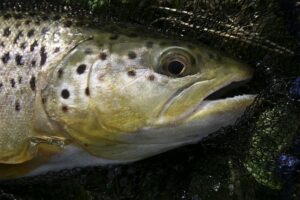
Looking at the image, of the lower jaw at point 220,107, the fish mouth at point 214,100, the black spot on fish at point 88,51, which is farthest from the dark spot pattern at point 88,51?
the lower jaw at point 220,107

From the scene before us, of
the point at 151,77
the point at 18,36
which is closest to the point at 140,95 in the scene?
the point at 151,77

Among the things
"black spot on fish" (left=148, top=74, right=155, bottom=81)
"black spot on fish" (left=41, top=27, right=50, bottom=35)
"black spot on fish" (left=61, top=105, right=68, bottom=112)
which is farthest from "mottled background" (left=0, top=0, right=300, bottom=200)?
"black spot on fish" (left=61, top=105, right=68, bottom=112)

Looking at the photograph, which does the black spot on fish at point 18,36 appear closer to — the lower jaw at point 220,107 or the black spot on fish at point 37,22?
the black spot on fish at point 37,22

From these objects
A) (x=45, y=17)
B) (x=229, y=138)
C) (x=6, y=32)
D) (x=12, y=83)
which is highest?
(x=45, y=17)

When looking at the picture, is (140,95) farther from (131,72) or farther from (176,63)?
(176,63)

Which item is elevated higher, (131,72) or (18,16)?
(18,16)

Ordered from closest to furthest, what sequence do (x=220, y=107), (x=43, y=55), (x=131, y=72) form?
(x=220, y=107) → (x=131, y=72) → (x=43, y=55)

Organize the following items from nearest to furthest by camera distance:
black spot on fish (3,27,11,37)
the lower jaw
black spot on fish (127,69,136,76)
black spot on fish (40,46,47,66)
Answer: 1. the lower jaw
2. black spot on fish (127,69,136,76)
3. black spot on fish (40,46,47,66)
4. black spot on fish (3,27,11,37)

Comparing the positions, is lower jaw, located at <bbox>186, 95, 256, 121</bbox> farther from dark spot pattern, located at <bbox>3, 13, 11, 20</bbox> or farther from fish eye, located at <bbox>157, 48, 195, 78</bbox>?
dark spot pattern, located at <bbox>3, 13, 11, 20</bbox>
